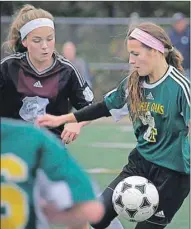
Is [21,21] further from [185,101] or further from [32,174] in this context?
[32,174]

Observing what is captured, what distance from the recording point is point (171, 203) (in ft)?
17.6

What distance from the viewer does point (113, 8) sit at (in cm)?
2128

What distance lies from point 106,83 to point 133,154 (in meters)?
13.6

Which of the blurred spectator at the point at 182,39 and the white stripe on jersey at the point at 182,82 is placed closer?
the white stripe on jersey at the point at 182,82

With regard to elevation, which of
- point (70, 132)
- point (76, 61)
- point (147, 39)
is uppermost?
point (147, 39)

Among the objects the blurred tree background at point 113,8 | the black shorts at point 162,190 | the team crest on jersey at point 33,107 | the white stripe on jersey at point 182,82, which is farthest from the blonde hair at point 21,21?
the blurred tree background at point 113,8

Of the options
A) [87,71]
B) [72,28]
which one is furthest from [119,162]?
[72,28]

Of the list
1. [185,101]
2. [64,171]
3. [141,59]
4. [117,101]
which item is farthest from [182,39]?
[64,171]

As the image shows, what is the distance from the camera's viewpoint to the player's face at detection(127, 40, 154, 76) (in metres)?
5.28

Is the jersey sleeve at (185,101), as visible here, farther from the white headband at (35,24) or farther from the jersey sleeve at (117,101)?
the white headband at (35,24)

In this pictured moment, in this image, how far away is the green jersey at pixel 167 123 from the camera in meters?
5.20


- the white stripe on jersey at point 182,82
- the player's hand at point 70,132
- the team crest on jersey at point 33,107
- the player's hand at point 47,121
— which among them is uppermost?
the white stripe on jersey at point 182,82

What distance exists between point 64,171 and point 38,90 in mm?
3125

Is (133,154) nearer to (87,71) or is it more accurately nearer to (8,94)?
(8,94)
